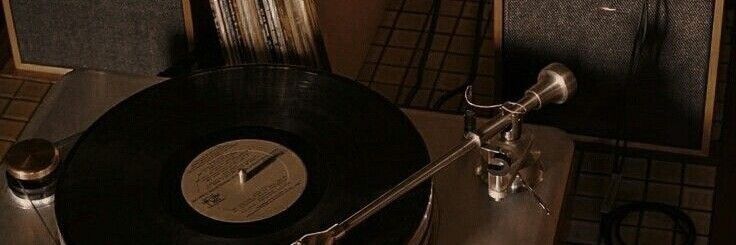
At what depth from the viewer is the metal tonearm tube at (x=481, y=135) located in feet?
2.89

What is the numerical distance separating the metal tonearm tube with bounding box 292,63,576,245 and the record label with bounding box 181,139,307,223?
0.05m

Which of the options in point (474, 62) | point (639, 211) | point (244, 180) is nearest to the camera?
point (244, 180)

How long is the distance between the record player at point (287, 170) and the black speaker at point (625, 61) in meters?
0.13

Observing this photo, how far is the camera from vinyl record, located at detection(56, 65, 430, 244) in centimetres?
90

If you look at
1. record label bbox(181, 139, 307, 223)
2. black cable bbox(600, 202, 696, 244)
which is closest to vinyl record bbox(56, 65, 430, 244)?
record label bbox(181, 139, 307, 223)

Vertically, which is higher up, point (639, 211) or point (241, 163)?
point (241, 163)

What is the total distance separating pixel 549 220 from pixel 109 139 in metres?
0.30

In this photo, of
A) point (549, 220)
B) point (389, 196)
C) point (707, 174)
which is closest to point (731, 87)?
point (707, 174)

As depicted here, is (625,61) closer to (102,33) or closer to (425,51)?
(425,51)

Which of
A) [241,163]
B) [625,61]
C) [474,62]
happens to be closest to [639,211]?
[625,61]

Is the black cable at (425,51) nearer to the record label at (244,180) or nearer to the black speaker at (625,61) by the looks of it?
the black speaker at (625,61)

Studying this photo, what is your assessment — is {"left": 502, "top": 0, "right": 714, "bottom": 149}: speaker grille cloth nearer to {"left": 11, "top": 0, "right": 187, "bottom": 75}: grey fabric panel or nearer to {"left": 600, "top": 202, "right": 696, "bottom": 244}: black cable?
{"left": 600, "top": 202, "right": 696, "bottom": 244}: black cable

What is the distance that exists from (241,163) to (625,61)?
0.37 metres

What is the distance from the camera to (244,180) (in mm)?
939
